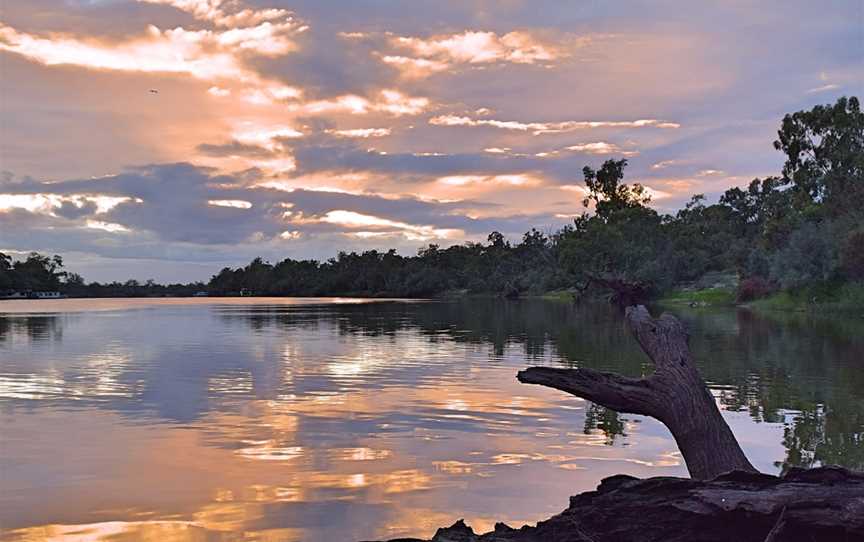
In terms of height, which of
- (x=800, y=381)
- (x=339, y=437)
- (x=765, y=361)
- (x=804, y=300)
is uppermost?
(x=804, y=300)

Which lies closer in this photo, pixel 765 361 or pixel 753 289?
pixel 765 361

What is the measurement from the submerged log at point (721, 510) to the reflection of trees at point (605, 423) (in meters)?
9.57

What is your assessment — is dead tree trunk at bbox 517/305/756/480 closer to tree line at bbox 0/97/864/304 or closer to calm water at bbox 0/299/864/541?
A: calm water at bbox 0/299/864/541

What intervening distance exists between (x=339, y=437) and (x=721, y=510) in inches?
453

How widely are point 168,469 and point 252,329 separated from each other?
43.7 m

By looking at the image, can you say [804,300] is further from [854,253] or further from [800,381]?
[800,381]

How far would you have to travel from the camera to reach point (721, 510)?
6289mm

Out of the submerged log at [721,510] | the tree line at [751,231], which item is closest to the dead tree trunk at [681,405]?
the submerged log at [721,510]

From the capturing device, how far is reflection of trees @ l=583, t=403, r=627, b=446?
17.5 meters

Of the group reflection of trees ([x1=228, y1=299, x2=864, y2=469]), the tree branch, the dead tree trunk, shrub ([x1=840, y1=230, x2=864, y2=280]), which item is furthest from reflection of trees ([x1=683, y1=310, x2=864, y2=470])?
shrub ([x1=840, y1=230, x2=864, y2=280])

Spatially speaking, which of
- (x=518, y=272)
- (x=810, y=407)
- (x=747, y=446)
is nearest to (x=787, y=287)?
(x=810, y=407)

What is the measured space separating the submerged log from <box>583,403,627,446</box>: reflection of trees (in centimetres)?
957

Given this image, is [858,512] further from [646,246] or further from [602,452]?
[646,246]

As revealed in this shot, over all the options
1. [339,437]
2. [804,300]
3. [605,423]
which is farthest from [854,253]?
[339,437]
